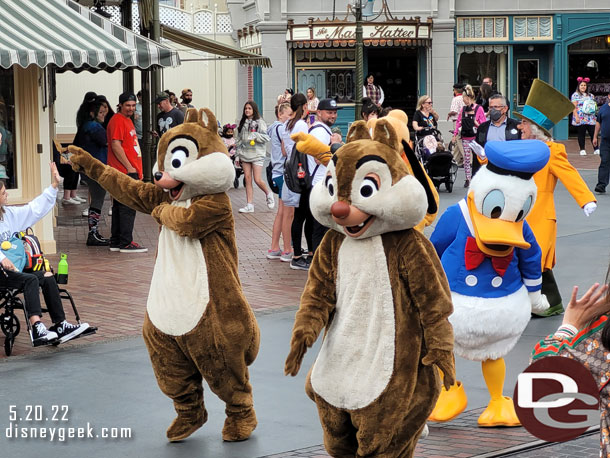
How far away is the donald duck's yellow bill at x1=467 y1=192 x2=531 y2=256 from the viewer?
5977 mm

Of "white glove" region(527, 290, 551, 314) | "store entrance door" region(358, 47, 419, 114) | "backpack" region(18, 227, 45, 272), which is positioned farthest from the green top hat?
"store entrance door" region(358, 47, 419, 114)

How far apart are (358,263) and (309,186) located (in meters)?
6.15

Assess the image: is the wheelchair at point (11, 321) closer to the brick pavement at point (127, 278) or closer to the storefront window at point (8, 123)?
Result: the brick pavement at point (127, 278)

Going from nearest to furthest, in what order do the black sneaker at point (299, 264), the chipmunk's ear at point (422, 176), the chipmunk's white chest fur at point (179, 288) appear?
1. the chipmunk's ear at point (422, 176)
2. the chipmunk's white chest fur at point (179, 288)
3. the black sneaker at point (299, 264)

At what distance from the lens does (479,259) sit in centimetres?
608

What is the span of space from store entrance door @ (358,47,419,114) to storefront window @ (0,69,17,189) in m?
19.7

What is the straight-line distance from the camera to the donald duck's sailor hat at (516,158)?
6.10 metres

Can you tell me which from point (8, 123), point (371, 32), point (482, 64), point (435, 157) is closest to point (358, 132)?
point (8, 123)

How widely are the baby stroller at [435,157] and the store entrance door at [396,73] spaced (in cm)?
1305

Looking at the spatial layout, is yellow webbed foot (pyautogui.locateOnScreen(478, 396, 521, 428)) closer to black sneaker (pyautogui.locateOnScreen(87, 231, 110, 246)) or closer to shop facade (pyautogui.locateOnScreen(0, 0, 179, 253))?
shop facade (pyautogui.locateOnScreen(0, 0, 179, 253))

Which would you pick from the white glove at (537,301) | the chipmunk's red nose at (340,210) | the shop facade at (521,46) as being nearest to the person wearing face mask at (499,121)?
the white glove at (537,301)

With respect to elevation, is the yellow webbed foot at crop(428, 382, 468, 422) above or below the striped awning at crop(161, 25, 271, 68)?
below

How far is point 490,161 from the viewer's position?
6.21 m

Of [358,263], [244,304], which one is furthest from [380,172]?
[244,304]
